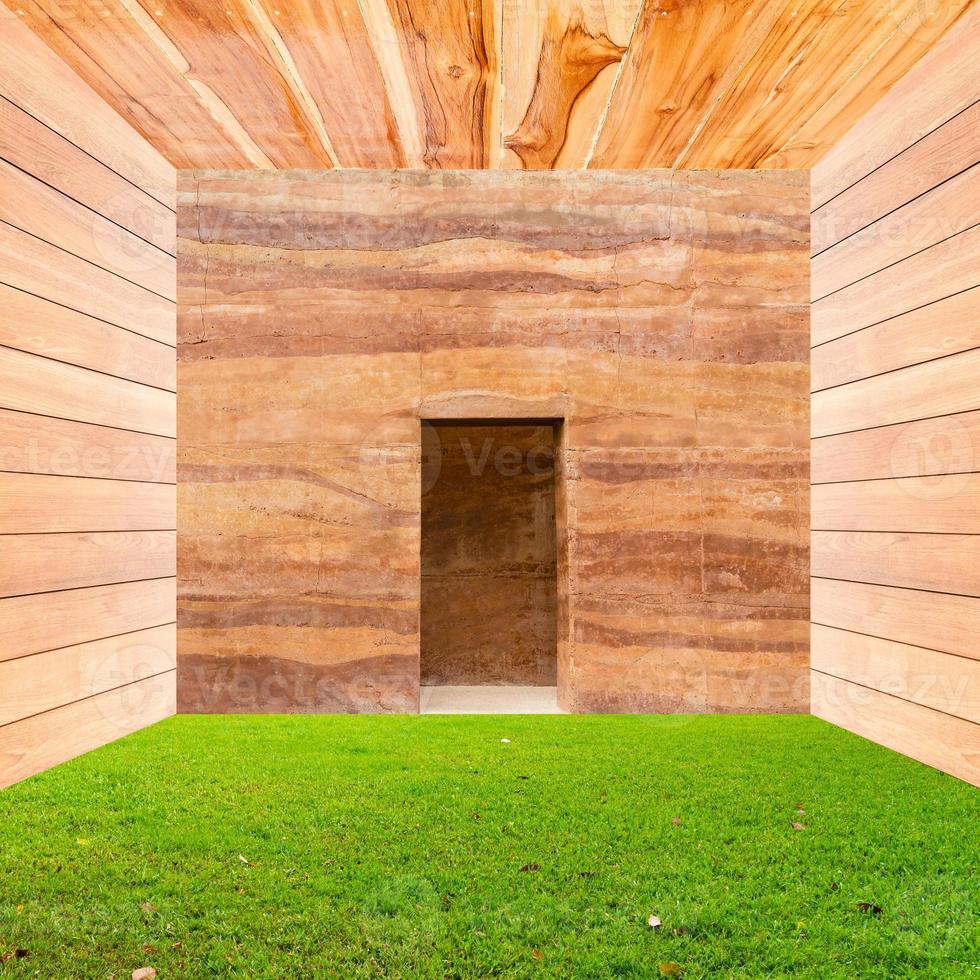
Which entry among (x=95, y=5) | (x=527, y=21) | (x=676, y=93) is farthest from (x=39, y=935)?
(x=676, y=93)

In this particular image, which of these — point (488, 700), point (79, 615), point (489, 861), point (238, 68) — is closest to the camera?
point (489, 861)

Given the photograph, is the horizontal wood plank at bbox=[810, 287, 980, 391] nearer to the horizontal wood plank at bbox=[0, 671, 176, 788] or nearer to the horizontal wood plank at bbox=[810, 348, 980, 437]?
the horizontal wood plank at bbox=[810, 348, 980, 437]

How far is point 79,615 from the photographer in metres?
3.36

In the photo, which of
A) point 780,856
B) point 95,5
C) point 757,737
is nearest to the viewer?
point 780,856

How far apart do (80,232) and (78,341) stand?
0.56 metres

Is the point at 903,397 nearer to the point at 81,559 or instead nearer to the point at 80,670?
the point at 81,559

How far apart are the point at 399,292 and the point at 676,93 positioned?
196 cm

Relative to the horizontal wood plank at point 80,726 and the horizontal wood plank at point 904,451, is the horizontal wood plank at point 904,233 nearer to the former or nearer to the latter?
the horizontal wood plank at point 904,451

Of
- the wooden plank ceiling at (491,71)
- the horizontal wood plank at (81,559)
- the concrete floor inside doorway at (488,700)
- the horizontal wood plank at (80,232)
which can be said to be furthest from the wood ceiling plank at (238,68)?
the concrete floor inside doorway at (488,700)

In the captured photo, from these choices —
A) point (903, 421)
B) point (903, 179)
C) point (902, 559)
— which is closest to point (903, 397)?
point (903, 421)

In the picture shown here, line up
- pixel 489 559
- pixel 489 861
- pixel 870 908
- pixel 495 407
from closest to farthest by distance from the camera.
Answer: pixel 870 908 < pixel 489 861 < pixel 495 407 < pixel 489 559

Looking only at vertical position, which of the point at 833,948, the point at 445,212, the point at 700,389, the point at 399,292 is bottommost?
the point at 833,948

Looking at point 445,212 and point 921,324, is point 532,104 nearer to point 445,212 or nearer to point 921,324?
point 445,212

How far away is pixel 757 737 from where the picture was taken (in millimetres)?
3828
